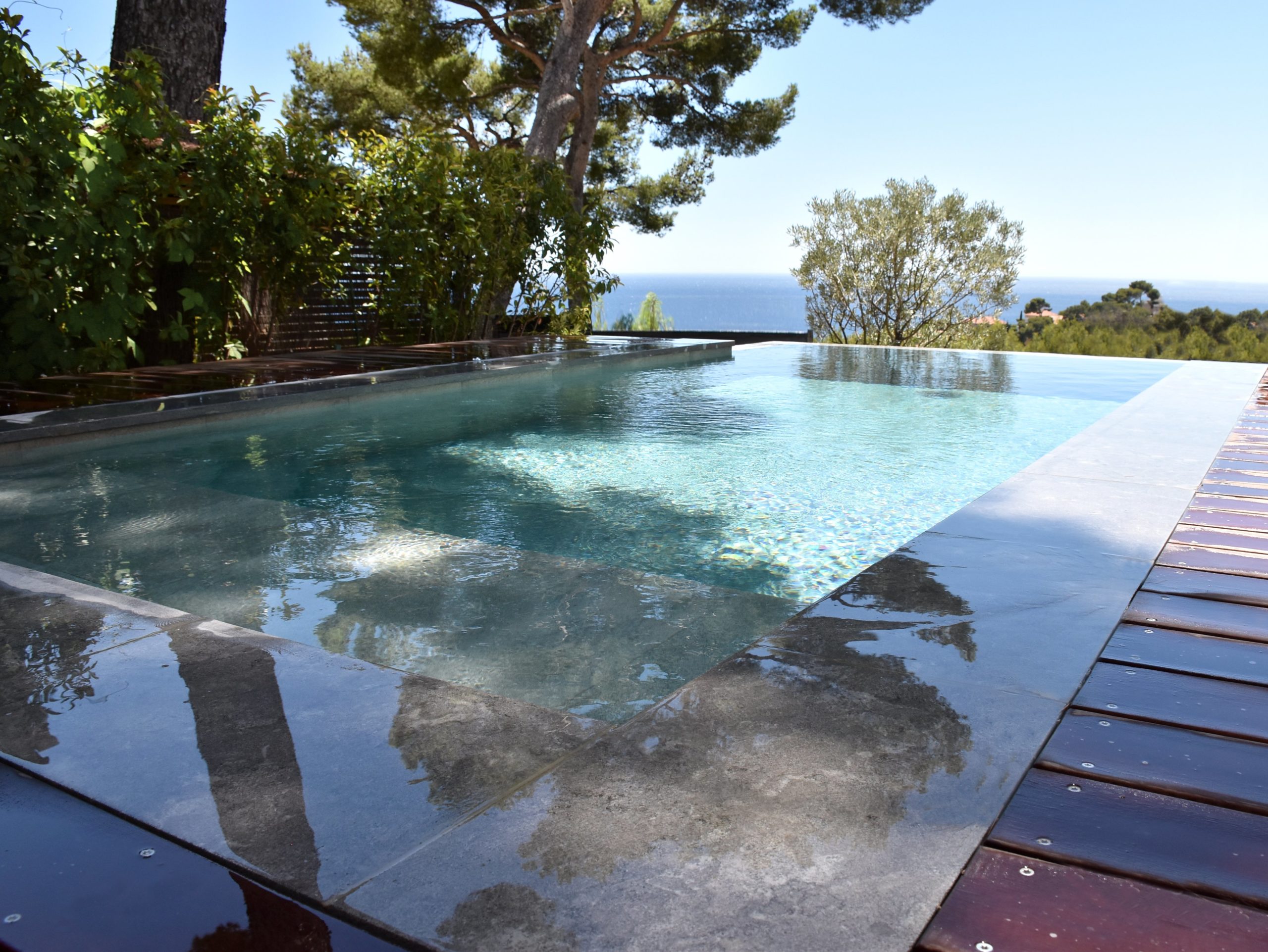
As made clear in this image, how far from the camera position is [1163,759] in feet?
4.41

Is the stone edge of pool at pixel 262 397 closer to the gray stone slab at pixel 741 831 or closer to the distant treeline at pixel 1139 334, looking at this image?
the gray stone slab at pixel 741 831

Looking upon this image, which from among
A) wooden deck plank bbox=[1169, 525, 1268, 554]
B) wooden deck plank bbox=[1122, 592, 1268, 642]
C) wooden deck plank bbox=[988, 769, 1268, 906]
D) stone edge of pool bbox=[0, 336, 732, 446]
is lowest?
wooden deck plank bbox=[988, 769, 1268, 906]

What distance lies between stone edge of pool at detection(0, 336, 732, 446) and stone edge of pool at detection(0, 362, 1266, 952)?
6.83ft

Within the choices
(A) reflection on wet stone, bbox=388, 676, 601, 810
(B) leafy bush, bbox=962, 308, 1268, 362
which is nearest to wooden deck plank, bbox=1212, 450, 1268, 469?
(A) reflection on wet stone, bbox=388, 676, 601, 810

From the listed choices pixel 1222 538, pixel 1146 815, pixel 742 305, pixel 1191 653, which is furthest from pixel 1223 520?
pixel 742 305

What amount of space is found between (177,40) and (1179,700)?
8693mm

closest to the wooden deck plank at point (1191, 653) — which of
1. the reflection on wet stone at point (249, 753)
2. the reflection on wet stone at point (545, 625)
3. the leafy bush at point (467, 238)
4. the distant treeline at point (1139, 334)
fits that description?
the reflection on wet stone at point (545, 625)

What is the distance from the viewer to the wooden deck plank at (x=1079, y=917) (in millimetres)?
970

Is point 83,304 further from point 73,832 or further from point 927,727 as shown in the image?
point 927,727

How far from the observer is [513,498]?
12.0ft

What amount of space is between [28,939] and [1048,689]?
1.43 m

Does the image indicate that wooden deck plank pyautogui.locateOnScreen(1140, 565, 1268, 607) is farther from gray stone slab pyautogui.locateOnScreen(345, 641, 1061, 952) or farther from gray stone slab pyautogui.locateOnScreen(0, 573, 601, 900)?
gray stone slab pyautogui.locateOnScreen(0, 573, 601, 900)

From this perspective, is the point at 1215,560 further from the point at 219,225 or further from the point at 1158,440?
the point at 219,225

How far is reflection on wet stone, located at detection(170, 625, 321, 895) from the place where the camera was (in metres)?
1.16
